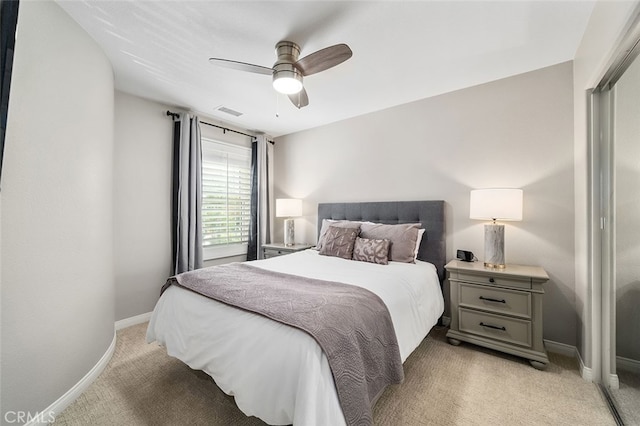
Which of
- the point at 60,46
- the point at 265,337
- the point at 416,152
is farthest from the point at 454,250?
the point at 60,46

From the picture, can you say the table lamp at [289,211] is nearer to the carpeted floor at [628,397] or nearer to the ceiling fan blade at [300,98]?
the ceiling fan blade at [300,98]

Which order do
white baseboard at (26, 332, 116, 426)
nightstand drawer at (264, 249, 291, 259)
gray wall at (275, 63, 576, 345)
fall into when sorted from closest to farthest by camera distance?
1. white baseboard at (26, 332, 116, 426)
2. gray wall at (275, 63, 576, 345)
3. nightstand drawer at (264, 249, 291, 259)

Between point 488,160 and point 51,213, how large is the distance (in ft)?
12.1

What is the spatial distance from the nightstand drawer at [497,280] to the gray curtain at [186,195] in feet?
10.3

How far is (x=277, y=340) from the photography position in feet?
4.14

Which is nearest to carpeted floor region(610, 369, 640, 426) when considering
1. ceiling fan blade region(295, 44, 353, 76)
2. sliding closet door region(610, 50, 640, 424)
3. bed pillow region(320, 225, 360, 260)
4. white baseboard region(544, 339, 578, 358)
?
sliding closet door region(610, 50, 640, 424)

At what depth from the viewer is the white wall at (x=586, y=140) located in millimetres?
1508

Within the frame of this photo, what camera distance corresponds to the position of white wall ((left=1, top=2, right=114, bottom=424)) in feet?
4.68

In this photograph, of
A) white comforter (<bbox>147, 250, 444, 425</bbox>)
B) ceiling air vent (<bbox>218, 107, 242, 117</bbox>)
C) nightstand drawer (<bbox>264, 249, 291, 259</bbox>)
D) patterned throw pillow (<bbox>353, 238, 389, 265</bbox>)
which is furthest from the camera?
nightstand drawer (<bbox>264, 249, 291, 259</bbox>)

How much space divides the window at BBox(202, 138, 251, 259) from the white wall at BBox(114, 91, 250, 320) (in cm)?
53

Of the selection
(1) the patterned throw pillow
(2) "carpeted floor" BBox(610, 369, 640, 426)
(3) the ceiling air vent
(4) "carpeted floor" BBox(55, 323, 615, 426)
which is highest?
(3) the ceiling air vent

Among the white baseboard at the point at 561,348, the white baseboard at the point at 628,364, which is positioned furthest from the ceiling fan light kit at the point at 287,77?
the white baseboard at the point at 561,348

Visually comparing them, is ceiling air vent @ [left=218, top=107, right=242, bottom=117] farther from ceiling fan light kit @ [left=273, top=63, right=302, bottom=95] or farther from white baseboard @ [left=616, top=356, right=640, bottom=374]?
white baseboard @ [left=616, top=356, right=640, bottom=374]

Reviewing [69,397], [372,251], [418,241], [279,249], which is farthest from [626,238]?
[69,397]
